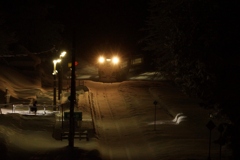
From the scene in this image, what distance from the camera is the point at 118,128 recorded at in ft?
103

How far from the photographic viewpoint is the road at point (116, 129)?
80.3 feet

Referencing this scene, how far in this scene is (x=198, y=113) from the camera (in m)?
33.8

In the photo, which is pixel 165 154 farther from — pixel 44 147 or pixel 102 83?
pixel 102 83

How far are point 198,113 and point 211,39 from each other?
14.9 metres

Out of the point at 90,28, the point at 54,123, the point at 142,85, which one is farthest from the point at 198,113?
the point at 90,28

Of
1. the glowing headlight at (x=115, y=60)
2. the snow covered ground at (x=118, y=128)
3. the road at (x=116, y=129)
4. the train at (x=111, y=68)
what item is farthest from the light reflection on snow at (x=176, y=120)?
the glowing headlight at (x=115, y=60)

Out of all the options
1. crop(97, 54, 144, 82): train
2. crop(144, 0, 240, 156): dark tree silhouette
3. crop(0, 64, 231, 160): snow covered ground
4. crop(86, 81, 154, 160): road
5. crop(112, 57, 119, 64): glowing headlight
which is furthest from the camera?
crop(112, 57, 119, 64): glowing headlight

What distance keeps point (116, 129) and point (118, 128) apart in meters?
0.31

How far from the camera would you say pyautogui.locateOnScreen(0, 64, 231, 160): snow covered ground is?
22766 millimetres

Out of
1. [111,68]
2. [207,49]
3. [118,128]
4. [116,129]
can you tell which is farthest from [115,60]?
[207,49]

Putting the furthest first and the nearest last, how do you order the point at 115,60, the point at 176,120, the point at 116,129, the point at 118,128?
the point at 115,60 → the point at 176,120 → the point at 118,128 → the point at 116,129

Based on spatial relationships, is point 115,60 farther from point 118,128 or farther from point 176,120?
point 118,128

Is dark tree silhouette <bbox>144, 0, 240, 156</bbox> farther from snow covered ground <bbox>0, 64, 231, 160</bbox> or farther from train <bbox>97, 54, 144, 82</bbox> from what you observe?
train <bbox>97, 54, 144, 82</bbox>

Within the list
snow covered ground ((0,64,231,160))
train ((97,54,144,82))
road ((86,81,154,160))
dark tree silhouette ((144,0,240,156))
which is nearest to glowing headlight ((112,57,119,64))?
train ((97,54,144,82))
